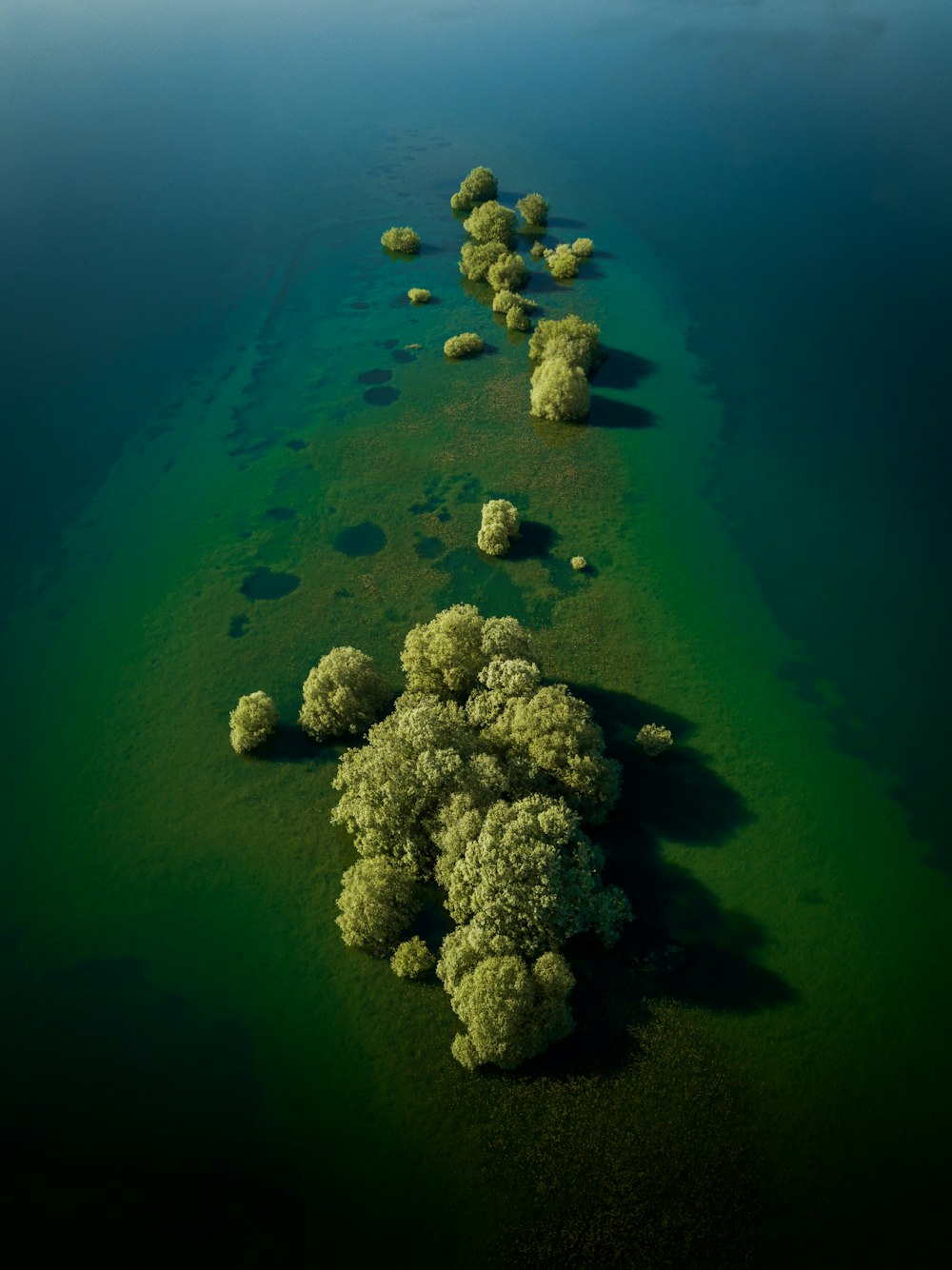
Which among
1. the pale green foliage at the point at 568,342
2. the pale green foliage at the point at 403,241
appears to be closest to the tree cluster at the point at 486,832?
the pale green foliage at the point at 568,342

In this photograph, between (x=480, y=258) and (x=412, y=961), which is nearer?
(x=412, y=961)

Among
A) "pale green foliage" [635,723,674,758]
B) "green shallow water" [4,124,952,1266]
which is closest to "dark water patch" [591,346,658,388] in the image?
"green shallow water" [4,124,952,1266]

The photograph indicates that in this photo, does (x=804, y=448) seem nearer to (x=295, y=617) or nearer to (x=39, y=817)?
(x=295, y=617)

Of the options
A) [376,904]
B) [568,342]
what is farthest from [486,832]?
[568,342]

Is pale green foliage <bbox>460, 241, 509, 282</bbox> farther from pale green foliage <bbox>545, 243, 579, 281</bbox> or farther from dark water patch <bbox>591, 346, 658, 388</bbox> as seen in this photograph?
dark water patch <bbox>591, 346, 658, 388</bbox>

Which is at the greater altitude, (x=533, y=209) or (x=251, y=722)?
(x=533, y=209)

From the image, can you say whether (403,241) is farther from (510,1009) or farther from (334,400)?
(510,1009)
